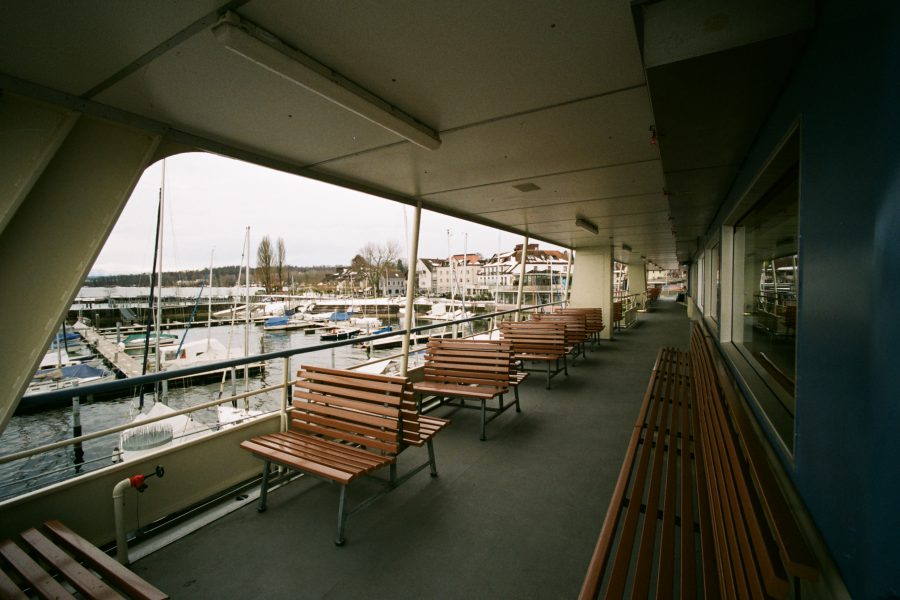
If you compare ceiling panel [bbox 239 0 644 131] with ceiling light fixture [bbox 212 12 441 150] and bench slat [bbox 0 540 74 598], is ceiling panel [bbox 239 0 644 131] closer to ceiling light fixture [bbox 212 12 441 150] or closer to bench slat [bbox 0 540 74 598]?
ceiling light fixture [bbox 212 12 441 150]

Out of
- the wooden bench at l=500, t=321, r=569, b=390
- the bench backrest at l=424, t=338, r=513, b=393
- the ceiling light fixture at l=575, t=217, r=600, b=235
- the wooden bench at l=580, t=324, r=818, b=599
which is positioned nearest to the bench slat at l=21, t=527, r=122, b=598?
the wooden bench at l=580, t=324, r=818, b=599

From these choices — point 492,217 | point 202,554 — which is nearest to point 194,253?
point 492,217

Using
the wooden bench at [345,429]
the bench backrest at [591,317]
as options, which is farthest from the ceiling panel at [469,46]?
the bench backrest at [591,317]

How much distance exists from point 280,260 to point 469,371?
15.6 m

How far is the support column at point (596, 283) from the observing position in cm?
1041

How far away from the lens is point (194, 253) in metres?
11.4

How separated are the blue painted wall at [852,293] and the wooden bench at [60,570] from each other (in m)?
1.94

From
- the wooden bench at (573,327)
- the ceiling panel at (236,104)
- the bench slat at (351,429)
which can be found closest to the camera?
the ceiling panel at (236,104)

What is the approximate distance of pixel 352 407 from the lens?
8.64 feet

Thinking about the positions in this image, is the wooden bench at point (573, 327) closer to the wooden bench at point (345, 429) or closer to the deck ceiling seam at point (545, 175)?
the deck ceiling seam at point (545, 175)

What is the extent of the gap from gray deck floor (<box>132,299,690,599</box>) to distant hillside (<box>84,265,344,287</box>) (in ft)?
5.88

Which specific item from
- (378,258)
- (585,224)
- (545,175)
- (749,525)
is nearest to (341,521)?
(749,525)

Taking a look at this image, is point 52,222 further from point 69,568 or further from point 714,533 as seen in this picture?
point 714,533

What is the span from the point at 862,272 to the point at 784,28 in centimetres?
90
